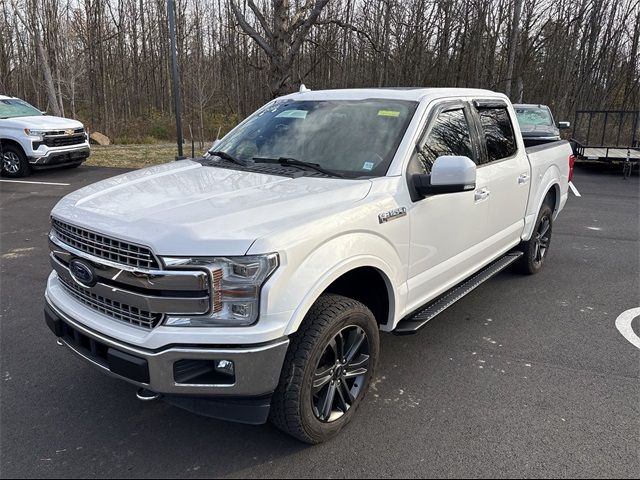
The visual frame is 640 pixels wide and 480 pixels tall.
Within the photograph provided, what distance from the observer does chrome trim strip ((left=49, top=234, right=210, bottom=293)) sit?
2.27 m

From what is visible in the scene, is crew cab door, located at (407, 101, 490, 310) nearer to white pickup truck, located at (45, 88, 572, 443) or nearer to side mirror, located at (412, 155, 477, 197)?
white pickup truck, located at (45, 88, 572, 443)

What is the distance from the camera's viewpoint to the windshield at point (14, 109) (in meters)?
12.9

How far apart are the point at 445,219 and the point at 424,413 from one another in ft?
4.31

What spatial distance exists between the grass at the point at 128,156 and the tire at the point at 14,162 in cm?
260

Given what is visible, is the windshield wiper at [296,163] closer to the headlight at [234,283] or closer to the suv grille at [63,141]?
the headlight at [234,283]

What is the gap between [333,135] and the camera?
3.61 metres

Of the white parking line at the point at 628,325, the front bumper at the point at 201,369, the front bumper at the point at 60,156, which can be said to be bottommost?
the white parking line at the point at 628,325

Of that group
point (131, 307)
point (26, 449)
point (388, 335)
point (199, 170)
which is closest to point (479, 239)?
point (388, 335)

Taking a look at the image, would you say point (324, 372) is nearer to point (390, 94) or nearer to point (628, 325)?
point (390, 94)

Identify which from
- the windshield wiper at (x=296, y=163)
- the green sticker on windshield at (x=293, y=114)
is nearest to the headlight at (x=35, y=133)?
the green sticker on windshield at (x=293, y=114)

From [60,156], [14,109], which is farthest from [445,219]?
[14,109]

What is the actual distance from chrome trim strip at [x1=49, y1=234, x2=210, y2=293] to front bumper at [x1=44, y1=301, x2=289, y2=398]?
0.29 m

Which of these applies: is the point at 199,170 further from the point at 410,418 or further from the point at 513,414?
the point at 513,414

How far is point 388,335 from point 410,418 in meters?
1.17
